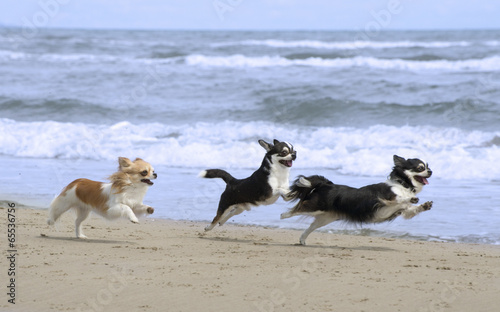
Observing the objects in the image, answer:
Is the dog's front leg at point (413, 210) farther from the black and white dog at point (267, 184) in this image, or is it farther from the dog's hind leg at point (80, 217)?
the dog's hind leg at point (80, 217)

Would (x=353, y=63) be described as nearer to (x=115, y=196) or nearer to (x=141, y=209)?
(x=141, y=209)

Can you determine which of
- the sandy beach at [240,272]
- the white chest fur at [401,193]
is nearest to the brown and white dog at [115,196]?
the sandy beach at [240,272]

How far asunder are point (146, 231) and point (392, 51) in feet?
91.1

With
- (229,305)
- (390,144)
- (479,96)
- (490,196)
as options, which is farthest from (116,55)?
(229,305)

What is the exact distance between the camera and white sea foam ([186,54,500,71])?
2645cm

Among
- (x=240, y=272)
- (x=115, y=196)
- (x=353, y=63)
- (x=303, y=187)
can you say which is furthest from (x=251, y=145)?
(x=353, y=63)

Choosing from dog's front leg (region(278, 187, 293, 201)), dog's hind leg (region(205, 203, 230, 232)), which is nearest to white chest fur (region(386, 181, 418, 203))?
dog's front leg (region(278, 187, 293, 201))

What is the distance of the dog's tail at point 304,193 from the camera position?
7117mm

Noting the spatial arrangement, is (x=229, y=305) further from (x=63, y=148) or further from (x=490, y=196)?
(x=63, y=148)

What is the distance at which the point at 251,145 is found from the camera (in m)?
14.2

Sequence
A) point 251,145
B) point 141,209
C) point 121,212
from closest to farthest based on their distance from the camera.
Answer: point 121,212, point 141,209, point 251,145

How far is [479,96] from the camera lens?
741 inches

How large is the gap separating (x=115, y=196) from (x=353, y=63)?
2210 cm

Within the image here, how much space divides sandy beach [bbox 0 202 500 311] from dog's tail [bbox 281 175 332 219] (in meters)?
0.38
